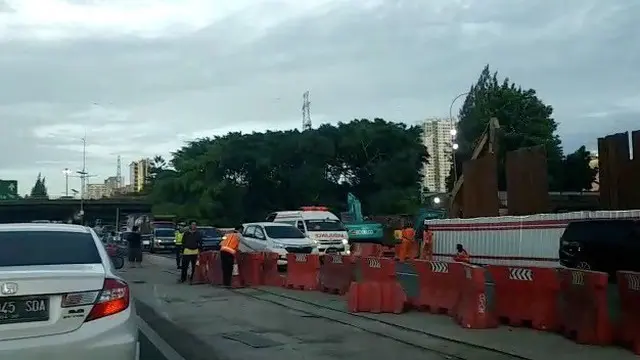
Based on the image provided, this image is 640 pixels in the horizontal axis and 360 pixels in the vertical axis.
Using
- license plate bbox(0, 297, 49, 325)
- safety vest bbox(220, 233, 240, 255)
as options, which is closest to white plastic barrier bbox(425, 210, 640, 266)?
safety vest bbox(220, 233, 240, 255)

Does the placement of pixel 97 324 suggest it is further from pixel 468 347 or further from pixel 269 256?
pixel 269 256

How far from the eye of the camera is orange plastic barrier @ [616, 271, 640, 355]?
33.4 ft

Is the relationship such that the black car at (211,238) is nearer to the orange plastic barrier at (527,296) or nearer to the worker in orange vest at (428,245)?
the worker in orange vest at (428,245)

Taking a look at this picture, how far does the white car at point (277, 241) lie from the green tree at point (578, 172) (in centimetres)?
6485

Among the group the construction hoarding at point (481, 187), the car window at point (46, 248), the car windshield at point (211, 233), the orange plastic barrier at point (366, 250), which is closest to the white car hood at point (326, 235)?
the orange plastic barrier at point (366, 250)

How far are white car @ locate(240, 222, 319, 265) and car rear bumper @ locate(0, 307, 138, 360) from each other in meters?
17.4

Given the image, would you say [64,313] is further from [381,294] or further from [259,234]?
[259,234]

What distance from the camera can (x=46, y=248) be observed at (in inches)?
288

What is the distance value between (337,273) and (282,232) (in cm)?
770

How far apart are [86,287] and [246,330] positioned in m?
6.92

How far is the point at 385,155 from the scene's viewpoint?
79688 millimetres

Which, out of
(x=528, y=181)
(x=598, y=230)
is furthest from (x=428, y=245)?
(x=598, y=230)

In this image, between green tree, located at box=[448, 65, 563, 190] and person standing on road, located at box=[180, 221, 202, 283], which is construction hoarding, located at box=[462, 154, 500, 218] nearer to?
person standing on road, located at box=[180, 221, 202, 283]

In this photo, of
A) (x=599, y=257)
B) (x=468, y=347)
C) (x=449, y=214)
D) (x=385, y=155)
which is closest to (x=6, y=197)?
(x=385, y=155)
